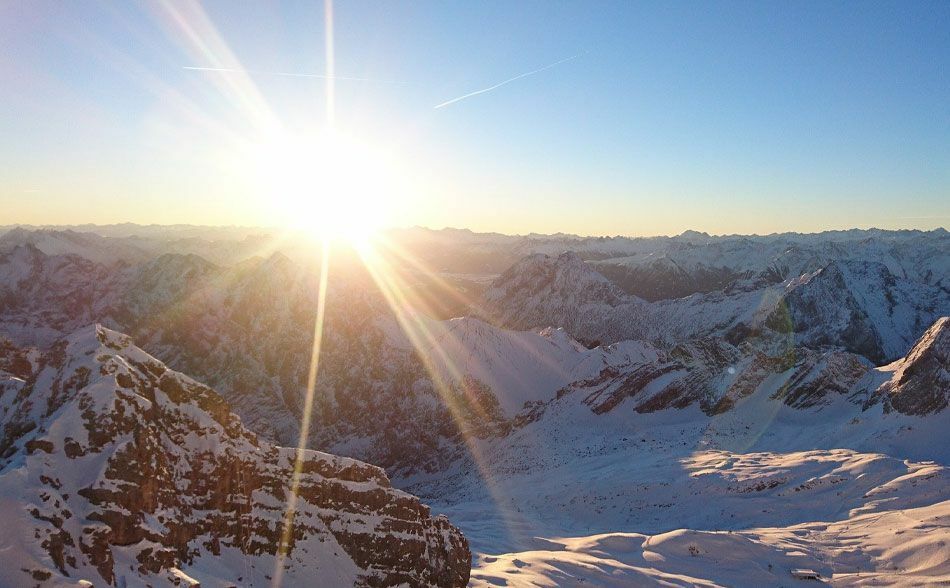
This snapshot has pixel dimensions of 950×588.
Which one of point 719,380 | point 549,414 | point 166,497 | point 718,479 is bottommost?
point 549,414

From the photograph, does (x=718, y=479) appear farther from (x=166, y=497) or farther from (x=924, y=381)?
(x=166, y=497)

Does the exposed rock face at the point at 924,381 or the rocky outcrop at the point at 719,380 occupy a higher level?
the exposed rock face at the point at 924,381

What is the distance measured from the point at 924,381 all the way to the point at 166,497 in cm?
7764

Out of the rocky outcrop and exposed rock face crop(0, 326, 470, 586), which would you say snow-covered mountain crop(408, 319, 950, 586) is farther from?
exposed rock face crop(0, 326, 470, 586)

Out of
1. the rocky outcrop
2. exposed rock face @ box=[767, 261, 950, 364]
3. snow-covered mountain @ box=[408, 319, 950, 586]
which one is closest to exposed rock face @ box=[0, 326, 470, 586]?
snow-covered mountain @ box=[408, 319, 950, 586]

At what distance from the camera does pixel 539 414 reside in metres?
101

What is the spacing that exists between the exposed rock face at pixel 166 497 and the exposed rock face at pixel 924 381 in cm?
6027

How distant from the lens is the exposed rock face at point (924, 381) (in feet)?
205

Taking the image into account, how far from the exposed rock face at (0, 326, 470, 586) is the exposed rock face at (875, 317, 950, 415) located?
198 feet

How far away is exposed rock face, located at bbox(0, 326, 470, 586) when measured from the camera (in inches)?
752

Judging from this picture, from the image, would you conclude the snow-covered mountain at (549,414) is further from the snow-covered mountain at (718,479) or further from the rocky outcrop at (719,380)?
the rocky outcrop at (719,380)

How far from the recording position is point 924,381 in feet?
211

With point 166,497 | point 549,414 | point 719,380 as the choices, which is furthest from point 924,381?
point 166,497

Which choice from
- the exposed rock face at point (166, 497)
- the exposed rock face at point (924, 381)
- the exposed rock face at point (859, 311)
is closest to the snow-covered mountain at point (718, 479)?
the exposed rock face at point (924, 381)
